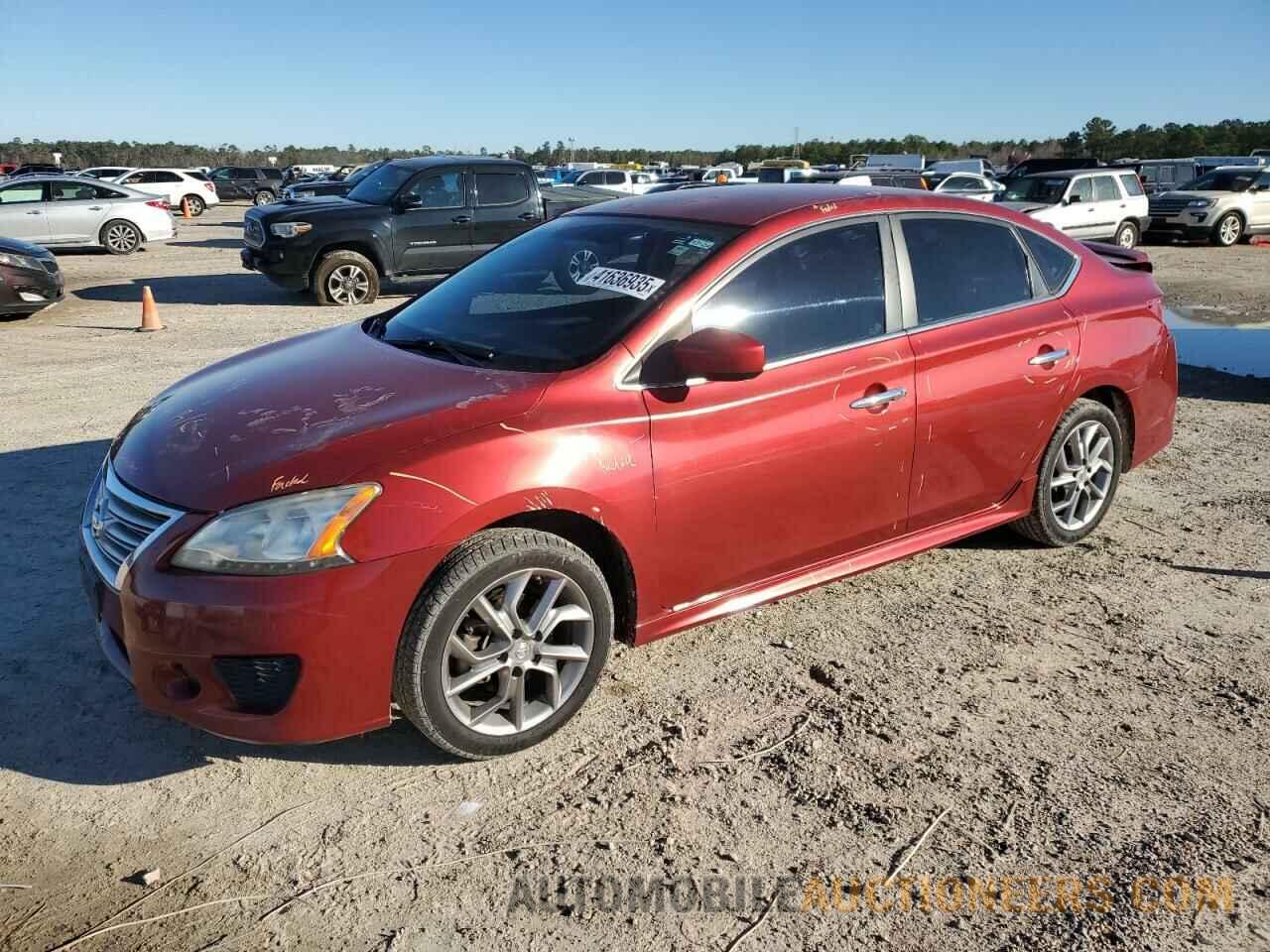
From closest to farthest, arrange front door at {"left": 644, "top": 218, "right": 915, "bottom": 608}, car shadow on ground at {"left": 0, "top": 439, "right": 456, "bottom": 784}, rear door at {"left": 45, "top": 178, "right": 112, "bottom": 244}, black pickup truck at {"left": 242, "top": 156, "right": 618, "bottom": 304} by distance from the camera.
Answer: car shadow on ground at {"left": 0, "top": 439, "right": 456, "bottom": 784} < front door at {"left": 644, "top": 218, "right": 915, "bottom": 608} < black pickup truck at {"left": 242, "top": 156, "right": 618, "bottom": 304} < rear door at {"left": 45, "top": 178, "right": 112, "bottom": 244}

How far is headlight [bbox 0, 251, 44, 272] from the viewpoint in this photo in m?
12.0

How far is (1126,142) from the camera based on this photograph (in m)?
64.9

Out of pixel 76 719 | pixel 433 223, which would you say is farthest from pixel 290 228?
pixel 76 719

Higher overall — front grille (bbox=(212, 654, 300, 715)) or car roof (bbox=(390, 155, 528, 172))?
car roof (bbox=(390, 155, 528, 172))

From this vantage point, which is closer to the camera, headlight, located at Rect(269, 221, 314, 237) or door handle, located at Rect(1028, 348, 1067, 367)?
door handle, located at Rect(1028, 348, 1067, 367)

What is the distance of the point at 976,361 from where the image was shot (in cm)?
426

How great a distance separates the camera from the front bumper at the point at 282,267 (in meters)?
12.8

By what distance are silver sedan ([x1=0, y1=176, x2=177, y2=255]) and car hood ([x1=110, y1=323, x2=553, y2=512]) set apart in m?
18.2

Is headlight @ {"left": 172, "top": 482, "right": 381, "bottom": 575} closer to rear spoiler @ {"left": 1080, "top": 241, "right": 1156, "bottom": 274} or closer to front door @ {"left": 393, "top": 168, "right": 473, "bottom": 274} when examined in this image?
rear spoiler @ {"left": 1080, "top": 241, "right": 1156, "bottom": 274}

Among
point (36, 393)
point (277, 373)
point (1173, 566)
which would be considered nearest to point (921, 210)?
point (1173, 566)

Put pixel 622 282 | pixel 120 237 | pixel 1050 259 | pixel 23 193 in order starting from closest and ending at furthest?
pixel 622 282 → pixel 1050 259 → pixel 23 193 → pixel 120 237

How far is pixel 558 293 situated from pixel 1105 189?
18.5 m

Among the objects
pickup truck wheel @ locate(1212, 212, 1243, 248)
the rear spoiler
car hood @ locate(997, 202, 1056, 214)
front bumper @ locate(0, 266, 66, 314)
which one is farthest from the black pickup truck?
pickup truck wheel @ locate(1212, 212, 1243, 248)

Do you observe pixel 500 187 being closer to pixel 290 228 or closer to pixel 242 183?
pixel 290 228
